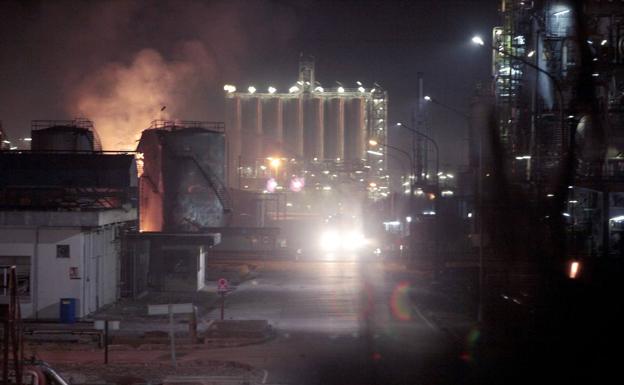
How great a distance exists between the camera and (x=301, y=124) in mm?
83312

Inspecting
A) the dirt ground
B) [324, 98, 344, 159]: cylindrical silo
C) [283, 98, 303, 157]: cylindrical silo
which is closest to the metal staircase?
[283, 98, 303, 157]: cylindrical silo

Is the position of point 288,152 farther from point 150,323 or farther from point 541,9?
point 150,323

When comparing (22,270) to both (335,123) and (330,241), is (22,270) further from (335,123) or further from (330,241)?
(335,123)

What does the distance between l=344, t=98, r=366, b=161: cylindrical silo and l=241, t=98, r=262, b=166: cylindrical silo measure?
8.72m

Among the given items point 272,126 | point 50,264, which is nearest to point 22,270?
point 50,264

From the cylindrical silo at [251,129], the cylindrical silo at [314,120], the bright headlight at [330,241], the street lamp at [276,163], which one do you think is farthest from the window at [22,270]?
the cylindrical silo at [314,120]

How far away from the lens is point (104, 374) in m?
18.6

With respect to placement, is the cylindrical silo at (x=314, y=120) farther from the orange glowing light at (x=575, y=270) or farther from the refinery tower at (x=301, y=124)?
the orange glowing light at (x=575, y=270)

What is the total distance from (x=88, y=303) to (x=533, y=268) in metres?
17.1

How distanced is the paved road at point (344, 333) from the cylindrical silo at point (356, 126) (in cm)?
4038

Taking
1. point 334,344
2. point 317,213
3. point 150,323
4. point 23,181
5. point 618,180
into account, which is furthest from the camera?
point 317,213

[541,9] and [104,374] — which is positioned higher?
[541,9]

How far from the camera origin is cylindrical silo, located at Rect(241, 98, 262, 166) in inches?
3307

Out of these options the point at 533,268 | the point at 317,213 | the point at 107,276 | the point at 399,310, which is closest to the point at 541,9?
the point at 533,268
